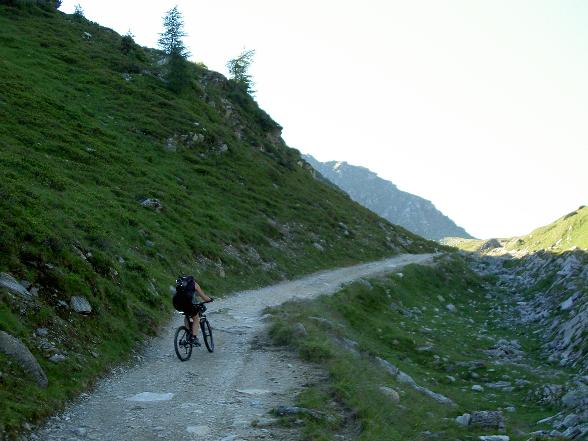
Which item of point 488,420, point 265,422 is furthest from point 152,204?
point 488,420

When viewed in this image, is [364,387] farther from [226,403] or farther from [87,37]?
[87,37]

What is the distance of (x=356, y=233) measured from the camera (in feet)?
195

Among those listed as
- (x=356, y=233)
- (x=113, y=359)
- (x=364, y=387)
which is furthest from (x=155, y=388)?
(x=356, y=233)

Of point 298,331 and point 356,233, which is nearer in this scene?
point 298,331

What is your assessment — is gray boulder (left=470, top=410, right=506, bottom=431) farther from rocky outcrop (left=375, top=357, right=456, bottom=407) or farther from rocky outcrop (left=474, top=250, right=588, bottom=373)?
rocky outcrop (left=474, top=250, right=588, bottom=373)

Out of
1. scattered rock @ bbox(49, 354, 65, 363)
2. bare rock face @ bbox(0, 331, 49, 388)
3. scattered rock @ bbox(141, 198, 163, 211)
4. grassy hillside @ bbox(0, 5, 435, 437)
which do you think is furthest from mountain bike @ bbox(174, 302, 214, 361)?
scattered rock @ bbox(141, 198, 163, 211)

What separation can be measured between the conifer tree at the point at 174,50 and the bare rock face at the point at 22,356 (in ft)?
177

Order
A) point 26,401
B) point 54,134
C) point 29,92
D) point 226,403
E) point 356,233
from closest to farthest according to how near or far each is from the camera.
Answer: point 26,401
point 226,403
point 54,134
point 29,92
point 356,233

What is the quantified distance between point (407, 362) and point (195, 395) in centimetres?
1049

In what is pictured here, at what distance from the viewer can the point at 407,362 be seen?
65.2 feet

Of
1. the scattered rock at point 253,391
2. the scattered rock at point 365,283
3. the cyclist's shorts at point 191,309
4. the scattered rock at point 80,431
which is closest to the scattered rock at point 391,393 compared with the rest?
the scattered rock at point 253,391

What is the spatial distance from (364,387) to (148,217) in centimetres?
2089

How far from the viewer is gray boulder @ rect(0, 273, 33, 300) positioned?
12.5 m

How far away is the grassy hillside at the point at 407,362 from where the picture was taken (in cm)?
1143
